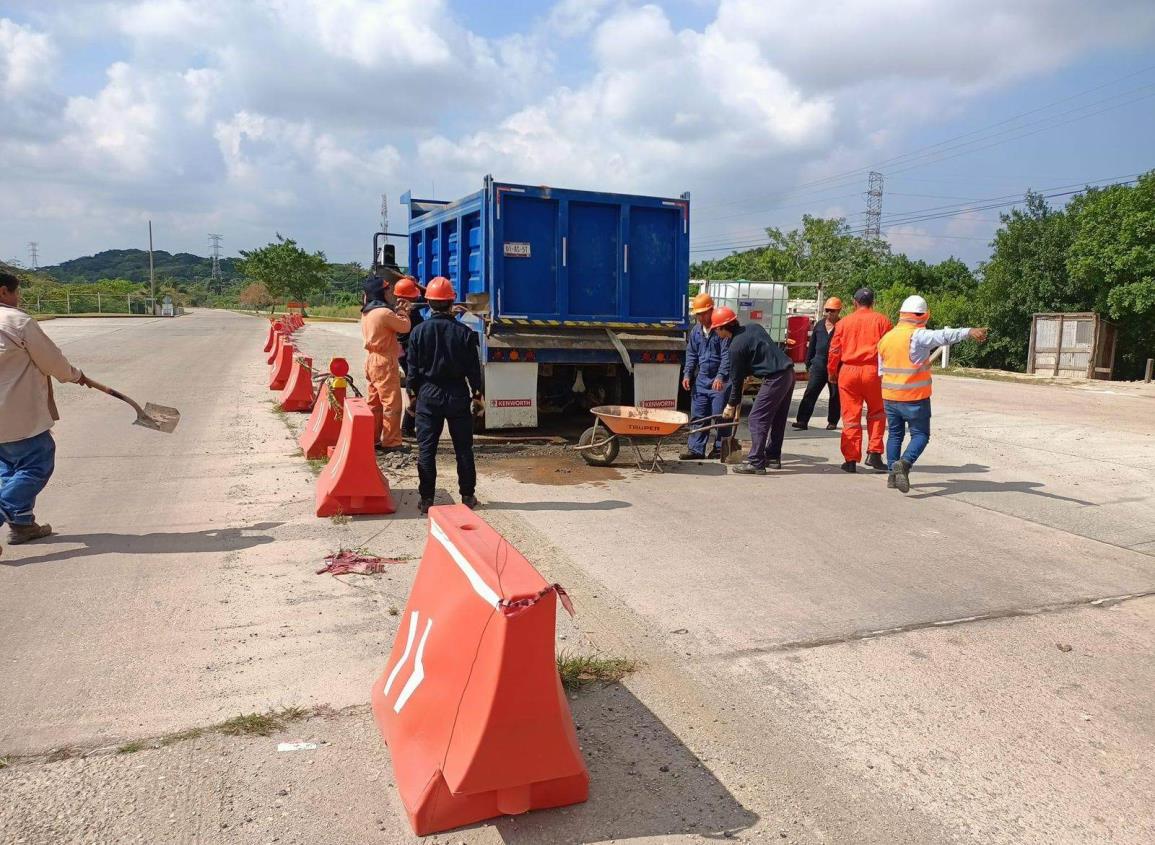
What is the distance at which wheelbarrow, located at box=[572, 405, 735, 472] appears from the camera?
852cm

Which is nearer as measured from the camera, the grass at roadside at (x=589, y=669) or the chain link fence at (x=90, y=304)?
the grass at roadside at (x=589, y=669)

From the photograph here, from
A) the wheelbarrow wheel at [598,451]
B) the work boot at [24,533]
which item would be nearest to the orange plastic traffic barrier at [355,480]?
the work boot at [24,533]

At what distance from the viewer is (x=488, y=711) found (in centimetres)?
272

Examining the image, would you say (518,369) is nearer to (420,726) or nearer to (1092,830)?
(420,726)

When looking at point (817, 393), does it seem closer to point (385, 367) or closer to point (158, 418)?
point (385, 367)

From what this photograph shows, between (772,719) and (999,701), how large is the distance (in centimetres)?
111

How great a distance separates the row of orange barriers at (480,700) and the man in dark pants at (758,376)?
18.7 ft

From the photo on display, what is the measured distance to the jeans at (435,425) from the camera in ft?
22.2

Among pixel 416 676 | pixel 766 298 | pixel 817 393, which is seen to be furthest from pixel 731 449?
pixel 766 298

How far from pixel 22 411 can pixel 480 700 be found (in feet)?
14.7

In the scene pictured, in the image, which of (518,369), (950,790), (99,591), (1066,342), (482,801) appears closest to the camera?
(482,801)

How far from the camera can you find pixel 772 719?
3.60 metres

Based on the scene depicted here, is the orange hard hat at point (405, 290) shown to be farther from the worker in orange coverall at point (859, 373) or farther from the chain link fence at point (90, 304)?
the chain link fence at point (90, 304)

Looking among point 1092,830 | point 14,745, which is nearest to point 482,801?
point 14,745
